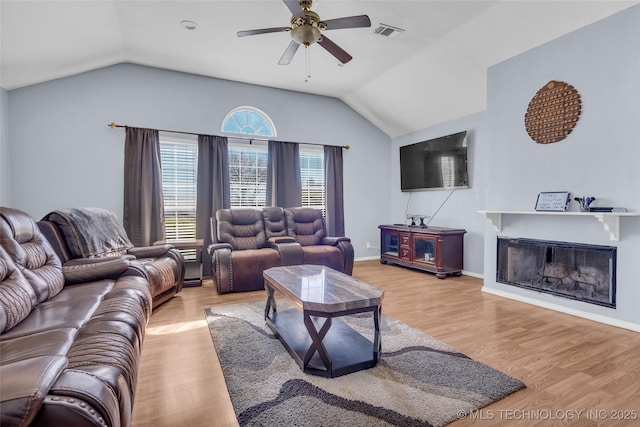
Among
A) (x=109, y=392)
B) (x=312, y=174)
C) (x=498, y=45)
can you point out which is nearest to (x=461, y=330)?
(x=109, y=392)

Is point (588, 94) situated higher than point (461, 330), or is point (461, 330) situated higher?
point (588, 94)

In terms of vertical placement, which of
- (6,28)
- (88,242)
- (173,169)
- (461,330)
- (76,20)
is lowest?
(461,330)

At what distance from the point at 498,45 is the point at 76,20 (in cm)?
435

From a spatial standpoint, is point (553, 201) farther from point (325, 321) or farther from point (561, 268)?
point (325, 321)

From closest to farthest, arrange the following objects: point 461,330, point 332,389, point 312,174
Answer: point 332,389 < point 461,330 < point 312,174

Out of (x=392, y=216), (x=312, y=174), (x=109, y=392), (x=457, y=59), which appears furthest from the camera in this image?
(x=392, y=216)

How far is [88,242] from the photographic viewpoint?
9.09 ft

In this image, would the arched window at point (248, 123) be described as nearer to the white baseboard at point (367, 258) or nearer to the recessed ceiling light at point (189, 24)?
the recessed ceiling light at point (189, 24)

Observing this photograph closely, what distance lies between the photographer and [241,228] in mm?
4332

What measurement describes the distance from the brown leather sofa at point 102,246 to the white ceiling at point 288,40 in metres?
1.74

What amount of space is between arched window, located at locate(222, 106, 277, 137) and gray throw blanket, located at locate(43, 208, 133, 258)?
2.27 metres

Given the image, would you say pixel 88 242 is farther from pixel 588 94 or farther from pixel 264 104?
pixel 588 94

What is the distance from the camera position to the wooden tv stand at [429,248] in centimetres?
450

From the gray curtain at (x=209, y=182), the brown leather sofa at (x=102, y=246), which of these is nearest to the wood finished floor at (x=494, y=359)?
the brown leather sofa at (x=102, y=246)
